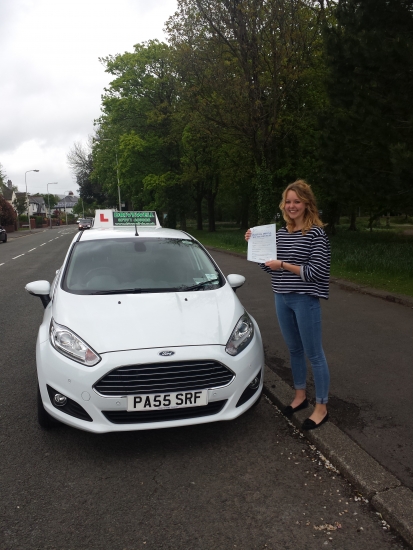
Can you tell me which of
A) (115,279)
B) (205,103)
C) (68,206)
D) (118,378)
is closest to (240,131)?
(205,103)

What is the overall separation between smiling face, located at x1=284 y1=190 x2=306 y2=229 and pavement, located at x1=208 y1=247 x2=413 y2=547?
61.0 inches

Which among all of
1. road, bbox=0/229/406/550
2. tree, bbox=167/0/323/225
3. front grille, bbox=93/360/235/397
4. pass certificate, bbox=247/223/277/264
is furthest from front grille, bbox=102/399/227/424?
tree, bbox=167/0/323/225

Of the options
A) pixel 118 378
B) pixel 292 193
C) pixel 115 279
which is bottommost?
pixel 118 378

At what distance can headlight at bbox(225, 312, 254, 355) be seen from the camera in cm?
358

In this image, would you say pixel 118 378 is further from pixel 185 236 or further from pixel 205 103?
pixel 205 103

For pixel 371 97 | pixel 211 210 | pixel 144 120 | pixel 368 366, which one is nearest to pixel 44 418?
pixel 368 366

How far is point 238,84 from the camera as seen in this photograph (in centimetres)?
1941

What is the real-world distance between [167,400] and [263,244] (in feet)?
4.59

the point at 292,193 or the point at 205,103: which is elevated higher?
the point at 205,103

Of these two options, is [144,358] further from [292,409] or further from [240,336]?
[292,409]

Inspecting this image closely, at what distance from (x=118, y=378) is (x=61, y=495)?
776 mm

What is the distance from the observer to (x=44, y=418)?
3.72 metres

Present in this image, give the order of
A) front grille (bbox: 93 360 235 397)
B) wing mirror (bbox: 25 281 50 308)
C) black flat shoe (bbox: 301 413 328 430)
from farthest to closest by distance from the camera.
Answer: wing mirror (bbox: 25 281 50 308) < black flat shoe (bbox: 301 413 328 430) < front grille (bbox: 93 360 235 397)

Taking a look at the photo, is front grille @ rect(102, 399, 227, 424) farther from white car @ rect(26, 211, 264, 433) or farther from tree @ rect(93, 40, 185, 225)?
tree @ rect(93, 40, 185, 225)
